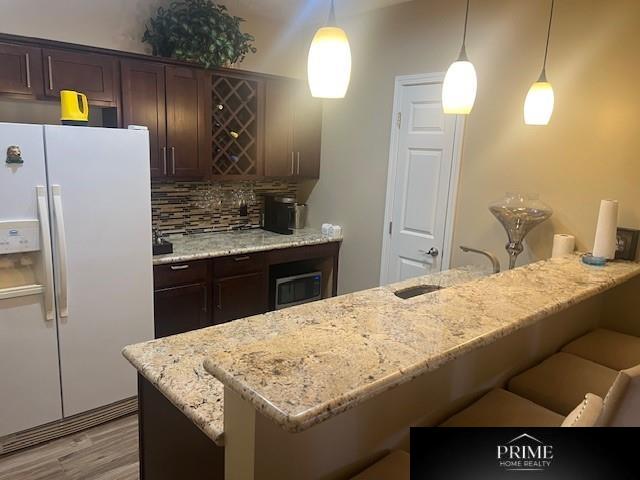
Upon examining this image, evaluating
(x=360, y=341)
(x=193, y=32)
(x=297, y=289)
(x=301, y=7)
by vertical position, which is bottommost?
(x=297, y=289)

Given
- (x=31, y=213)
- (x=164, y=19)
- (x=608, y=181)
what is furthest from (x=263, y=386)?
(x=164, y=19)

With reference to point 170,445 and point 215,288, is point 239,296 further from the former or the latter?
point 170,445

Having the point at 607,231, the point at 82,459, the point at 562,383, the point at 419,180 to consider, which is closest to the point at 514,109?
the point at 419,180

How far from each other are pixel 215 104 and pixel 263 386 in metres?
2.92

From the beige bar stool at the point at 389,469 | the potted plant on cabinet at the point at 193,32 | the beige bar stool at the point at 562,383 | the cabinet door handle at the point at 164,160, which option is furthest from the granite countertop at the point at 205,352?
the potted plant on cabinet at the point at 193,32

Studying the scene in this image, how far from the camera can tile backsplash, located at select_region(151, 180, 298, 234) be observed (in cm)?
358

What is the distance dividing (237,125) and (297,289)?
55.0 inches

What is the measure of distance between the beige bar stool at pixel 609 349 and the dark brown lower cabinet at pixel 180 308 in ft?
7.32

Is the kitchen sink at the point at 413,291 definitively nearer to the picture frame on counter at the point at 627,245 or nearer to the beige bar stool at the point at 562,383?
the beige bar stool at the point at 562,383

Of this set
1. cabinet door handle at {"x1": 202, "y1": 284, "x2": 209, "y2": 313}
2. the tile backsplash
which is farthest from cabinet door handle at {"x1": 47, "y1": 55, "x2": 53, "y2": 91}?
cabinet door handle at {"x1": 202, "y1": 284, "x2": 209, "y2": 313}

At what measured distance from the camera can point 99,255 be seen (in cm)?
255

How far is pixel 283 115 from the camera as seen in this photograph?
150 inches

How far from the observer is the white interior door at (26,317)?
7.34ft

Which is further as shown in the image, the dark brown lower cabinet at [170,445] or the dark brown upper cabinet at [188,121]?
the dark brown upper cabinet at [188,121]
